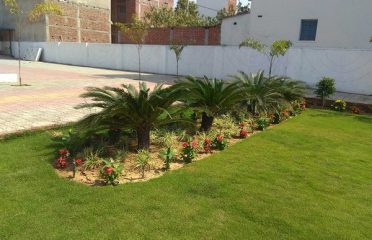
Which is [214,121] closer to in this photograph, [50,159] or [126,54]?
[50,159]

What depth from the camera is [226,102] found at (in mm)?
7473

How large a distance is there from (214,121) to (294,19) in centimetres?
1536

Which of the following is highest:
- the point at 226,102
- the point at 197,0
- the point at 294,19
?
the point at 197,0

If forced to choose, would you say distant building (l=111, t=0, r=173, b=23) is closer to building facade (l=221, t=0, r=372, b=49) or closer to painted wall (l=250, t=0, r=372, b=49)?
building facade (l=221, t=0, r=372, b=49)

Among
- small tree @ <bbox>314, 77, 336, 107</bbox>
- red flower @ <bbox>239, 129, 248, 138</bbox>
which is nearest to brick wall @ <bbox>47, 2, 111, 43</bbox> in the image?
small tree @ <bbox>314, 77, 336, 107</bbox>

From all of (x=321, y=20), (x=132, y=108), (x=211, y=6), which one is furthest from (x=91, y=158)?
(x=211, y=6)

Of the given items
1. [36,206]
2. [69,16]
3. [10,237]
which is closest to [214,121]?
[36,206]

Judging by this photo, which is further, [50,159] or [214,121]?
[214,121]

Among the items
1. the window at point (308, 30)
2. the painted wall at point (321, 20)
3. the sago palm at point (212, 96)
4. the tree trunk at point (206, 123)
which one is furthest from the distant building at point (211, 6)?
the tree trunk at point (206, 123)

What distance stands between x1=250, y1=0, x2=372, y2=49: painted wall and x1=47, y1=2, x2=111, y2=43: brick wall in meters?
23.8

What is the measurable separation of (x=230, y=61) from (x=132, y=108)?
15.2 meters

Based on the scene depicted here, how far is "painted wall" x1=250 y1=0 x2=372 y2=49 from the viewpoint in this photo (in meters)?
18.6

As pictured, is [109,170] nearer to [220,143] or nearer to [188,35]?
[220,143]

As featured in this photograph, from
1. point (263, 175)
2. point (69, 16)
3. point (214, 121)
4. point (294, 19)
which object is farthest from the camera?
point (69, 16)
